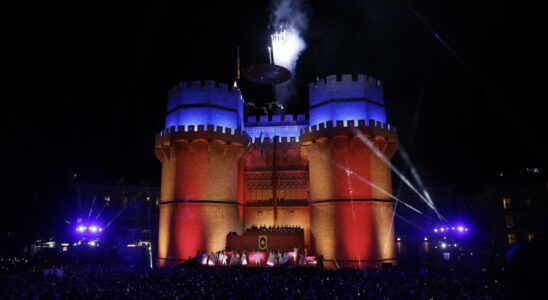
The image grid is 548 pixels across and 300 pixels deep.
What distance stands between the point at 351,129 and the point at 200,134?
11.1m

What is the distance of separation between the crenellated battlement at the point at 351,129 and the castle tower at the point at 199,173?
5.83 metres

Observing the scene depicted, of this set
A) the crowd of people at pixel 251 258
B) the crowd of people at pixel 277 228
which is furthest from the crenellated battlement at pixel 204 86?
the crowd of people at pixel 251 258

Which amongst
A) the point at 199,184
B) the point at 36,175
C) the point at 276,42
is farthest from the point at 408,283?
the point at 36,175

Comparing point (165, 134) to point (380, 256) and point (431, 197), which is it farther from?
point (431, 197)

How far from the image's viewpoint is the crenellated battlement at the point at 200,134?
28.1 meters

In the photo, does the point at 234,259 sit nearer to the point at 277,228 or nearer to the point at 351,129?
the point at 277,228

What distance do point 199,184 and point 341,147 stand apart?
10885 mm

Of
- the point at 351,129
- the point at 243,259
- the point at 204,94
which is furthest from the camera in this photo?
the point at 204,94

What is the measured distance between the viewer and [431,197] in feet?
190

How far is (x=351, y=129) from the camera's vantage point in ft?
89.3

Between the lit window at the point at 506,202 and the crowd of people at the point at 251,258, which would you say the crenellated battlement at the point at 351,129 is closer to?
the crowd of people at the point at 251,258

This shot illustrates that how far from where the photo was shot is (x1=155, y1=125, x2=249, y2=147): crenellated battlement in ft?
92.2

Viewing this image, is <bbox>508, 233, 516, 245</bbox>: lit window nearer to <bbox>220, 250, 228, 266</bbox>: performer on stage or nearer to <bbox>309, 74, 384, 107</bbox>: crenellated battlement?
<bbox>309, 74, 384, 107</bbox>: crenellated battlement

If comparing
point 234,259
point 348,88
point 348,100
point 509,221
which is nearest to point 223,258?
point 234,259
